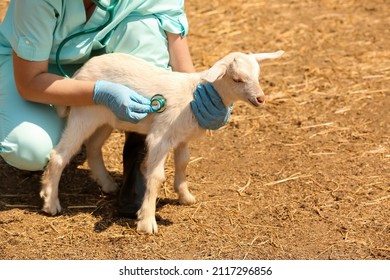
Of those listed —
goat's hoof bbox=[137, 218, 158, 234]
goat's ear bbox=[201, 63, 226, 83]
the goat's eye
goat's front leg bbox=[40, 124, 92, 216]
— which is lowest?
goat's hoof bbox=[137, 218, 158, 234]

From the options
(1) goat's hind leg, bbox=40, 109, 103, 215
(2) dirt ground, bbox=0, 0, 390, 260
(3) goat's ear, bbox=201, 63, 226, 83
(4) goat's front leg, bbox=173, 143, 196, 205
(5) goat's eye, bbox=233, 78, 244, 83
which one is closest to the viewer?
(3) goat's ear, bbox=201, 63, 226, 83

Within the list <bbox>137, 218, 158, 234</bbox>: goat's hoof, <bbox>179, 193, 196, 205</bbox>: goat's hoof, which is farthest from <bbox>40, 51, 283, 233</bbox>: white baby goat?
<bbox>179, 193, 196, 205</bbox>: goat's hoof

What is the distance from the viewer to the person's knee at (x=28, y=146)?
13.8 ft

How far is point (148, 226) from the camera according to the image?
399cm

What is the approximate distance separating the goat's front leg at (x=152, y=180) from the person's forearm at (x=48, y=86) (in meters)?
0.43

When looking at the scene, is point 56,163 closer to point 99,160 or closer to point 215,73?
point 99,160

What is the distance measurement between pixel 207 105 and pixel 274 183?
868mm

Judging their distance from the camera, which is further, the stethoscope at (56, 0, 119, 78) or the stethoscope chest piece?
the stethoscope at (56, 0, 119, 78)

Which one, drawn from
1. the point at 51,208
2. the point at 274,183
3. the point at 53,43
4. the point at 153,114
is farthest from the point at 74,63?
the point at 274,183

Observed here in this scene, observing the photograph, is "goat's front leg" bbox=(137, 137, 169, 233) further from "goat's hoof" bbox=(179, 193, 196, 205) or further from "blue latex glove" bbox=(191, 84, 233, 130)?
"goat's hoof" bbox=(179, 193, 196, 205)

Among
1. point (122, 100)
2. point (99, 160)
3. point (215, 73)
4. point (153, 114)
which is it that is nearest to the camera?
point (215, 73)

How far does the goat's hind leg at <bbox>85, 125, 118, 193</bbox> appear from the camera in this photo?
4496 millimetres

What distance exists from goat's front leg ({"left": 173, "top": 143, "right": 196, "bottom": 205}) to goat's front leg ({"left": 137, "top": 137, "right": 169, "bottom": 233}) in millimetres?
266
